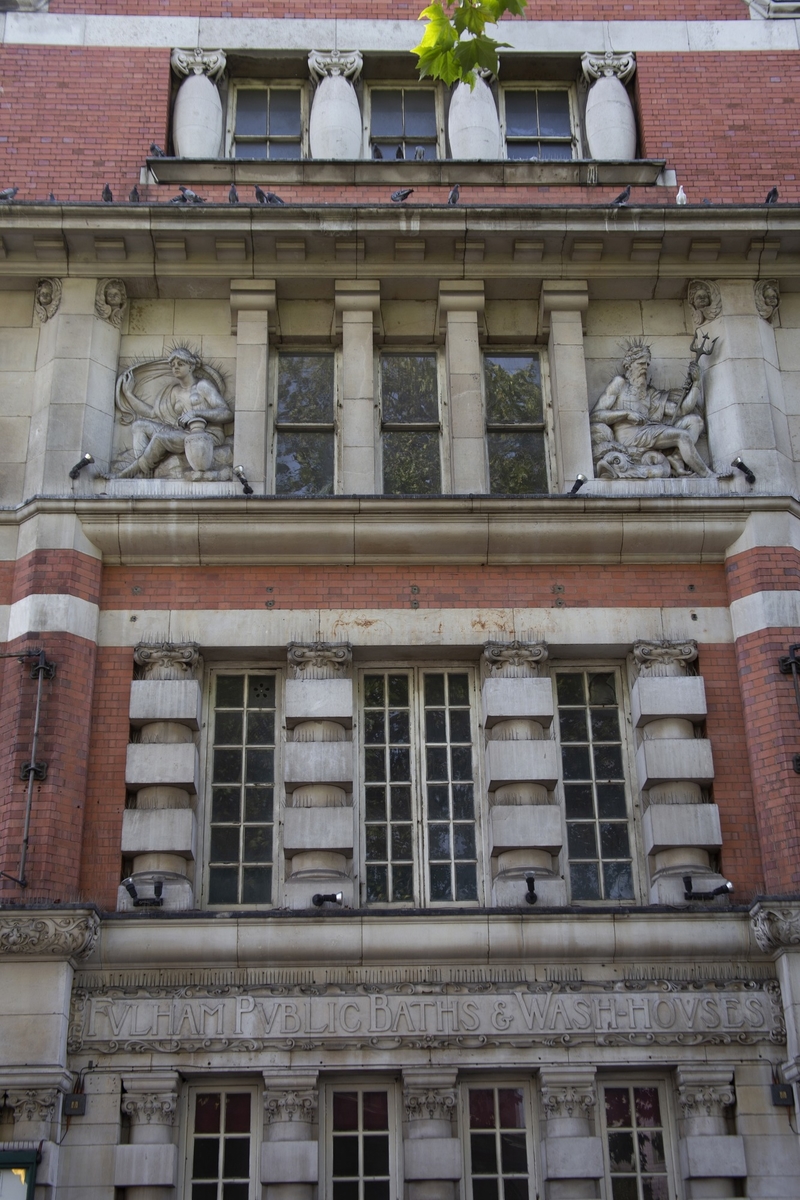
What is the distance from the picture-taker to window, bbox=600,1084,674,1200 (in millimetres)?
13258

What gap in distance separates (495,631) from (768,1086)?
193 inches

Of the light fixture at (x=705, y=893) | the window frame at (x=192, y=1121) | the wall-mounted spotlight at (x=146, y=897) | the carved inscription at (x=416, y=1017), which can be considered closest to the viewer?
the window frame at (x=192, y=1121)

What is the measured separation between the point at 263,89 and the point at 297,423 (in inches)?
195

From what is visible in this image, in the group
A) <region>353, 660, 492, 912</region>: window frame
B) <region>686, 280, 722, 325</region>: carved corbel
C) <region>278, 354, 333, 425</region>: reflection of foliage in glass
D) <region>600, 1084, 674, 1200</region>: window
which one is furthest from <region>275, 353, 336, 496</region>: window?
<region>600, 1084, 674, 1200</region>: window

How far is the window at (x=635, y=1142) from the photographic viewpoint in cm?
1326

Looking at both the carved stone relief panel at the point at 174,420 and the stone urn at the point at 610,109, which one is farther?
the stone urn at the point at 610,109

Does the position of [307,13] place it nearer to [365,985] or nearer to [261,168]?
[261,168]

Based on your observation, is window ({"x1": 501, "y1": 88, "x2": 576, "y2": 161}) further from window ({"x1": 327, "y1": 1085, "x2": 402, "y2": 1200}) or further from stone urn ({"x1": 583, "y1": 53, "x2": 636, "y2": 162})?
window ({"x1": 327, "y1": 1085, "x2": 402, "y2": 1200})

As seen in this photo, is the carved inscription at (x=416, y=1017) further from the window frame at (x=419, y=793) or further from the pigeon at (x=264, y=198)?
the pigeon at (x=264, y=198)

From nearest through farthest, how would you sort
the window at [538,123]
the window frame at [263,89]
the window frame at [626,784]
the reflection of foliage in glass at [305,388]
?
the window frame at [626,784] < the reflection of foliage in glass at [305,388] < the window frame at [263,89] < the window at [538,123]

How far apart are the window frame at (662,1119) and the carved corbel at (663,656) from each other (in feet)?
12.6

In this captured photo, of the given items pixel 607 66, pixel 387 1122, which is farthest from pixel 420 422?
pixel 387 1122

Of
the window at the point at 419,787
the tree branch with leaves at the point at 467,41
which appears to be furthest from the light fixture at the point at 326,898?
the tree branch with leaves at the point at 467,41

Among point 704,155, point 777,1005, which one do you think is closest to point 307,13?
point 704,155
